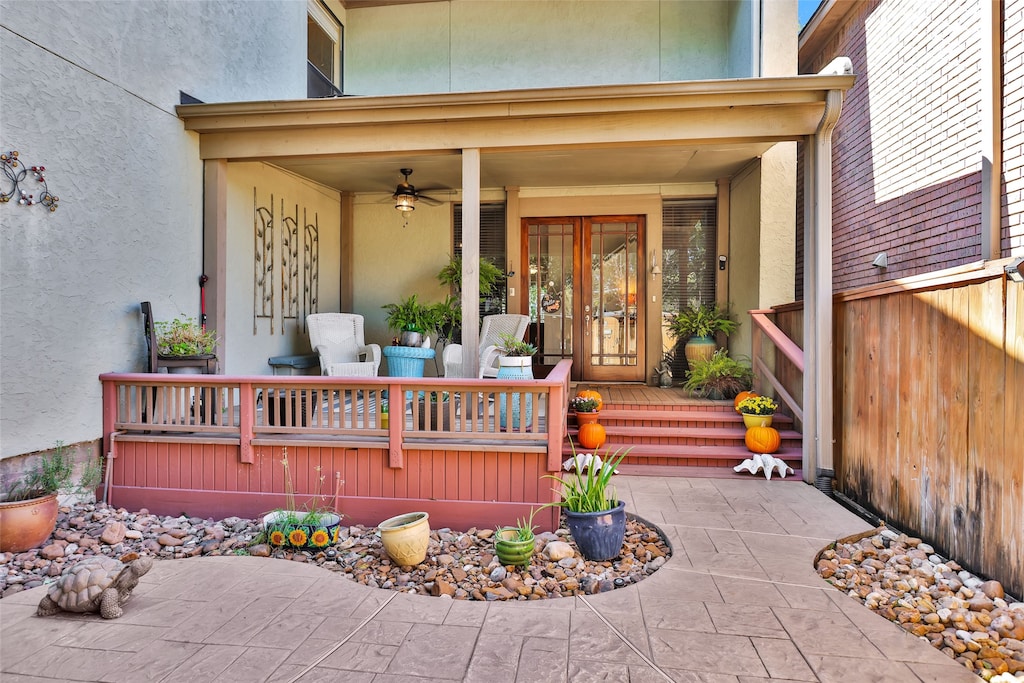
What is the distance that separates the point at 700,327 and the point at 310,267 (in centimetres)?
448

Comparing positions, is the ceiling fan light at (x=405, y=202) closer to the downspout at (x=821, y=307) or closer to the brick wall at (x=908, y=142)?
the downspout at (x=821, y=307)

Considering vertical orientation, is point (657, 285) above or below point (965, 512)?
above

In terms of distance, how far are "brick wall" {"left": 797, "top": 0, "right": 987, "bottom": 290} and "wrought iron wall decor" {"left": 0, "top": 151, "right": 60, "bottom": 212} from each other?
6.05m

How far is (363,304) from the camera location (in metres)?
6.93

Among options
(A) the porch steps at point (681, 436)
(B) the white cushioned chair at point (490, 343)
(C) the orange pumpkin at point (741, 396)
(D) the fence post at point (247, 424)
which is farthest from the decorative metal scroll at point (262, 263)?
(C) the orange pumpkin at point (741, 396)

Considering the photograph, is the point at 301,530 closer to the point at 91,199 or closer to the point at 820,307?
the point at 91,199

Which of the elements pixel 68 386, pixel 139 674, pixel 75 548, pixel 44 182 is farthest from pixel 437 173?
pixel 139 674

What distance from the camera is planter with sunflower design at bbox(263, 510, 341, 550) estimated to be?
2.96m

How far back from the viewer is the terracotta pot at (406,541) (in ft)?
8.95

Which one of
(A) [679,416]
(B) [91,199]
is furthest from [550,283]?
(B) [91,199]

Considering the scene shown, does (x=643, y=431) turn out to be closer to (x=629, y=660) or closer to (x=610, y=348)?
(x=610, y=348)

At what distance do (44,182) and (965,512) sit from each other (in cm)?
527

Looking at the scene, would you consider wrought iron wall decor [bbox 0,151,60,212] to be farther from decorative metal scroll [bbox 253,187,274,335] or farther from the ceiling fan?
the ceiling fan

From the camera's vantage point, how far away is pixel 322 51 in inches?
268
